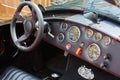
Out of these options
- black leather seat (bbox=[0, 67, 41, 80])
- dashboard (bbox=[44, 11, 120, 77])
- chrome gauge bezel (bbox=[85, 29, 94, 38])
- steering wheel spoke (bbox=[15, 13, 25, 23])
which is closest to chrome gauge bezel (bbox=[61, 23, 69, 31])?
dashboard (bbox=[44, 11, 120, 77])

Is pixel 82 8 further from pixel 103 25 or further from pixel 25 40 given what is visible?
pixel 25 40

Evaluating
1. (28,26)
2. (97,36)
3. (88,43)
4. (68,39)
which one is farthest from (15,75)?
(97,36)

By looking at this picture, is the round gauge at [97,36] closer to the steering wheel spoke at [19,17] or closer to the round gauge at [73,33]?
the round gauge at [73,33]

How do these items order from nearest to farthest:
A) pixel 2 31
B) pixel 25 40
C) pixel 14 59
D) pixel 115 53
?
1. pixel 115 53
2. pixel 25 40
3. pixel 2 31
4. pixel 14 59

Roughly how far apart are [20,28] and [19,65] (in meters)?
0.46

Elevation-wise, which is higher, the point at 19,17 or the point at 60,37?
the point at 19,17

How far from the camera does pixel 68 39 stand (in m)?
2.32

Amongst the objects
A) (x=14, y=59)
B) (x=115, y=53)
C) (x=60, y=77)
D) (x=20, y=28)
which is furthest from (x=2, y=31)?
(x=115, y=53)

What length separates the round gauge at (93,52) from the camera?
2108mm

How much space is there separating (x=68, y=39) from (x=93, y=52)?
28cm

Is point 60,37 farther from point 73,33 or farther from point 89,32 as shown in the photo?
point 89,32

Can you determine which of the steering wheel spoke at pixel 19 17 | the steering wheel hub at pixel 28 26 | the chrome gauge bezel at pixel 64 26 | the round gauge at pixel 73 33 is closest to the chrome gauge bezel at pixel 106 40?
the round gauge at pixel 73 33

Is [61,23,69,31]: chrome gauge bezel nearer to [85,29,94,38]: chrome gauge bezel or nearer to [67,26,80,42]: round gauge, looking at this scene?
[67,26,80,42]: round gauge

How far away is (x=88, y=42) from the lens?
2174 mm
